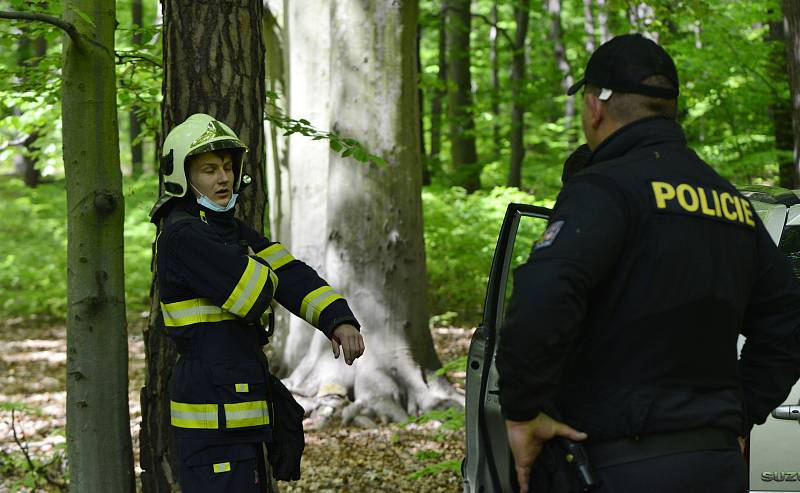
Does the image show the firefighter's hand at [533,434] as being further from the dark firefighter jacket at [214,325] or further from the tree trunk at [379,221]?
the tree trunk at [379,221]

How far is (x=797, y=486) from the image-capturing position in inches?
150

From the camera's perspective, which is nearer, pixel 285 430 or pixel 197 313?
pixel 197 313

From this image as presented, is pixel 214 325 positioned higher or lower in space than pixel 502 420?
higher

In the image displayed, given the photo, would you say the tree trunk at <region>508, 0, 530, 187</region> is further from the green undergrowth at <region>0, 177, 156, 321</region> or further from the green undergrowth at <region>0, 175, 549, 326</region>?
the green undergrowth at <region>0, 177, 156, 321</region>

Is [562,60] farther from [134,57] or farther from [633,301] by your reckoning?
[633,301]

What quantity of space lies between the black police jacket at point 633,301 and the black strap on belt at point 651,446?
3 cm

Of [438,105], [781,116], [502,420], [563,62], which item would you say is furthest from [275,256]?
[438,105]

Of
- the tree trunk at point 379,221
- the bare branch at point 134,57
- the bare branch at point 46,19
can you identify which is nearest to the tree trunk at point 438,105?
the tree trunk at point 379,221

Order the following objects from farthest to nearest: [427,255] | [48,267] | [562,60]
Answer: [562,60], [48,267], [427,255]

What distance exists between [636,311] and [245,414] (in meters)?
1.61

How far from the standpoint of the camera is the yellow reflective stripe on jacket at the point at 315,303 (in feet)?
12.1

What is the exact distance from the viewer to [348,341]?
3.58 meters

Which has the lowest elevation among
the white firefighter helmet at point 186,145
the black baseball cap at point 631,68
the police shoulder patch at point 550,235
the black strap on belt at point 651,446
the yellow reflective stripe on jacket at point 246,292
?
the black strap on belt at point 651,446

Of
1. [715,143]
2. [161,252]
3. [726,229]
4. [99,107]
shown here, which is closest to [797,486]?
[726,229]
